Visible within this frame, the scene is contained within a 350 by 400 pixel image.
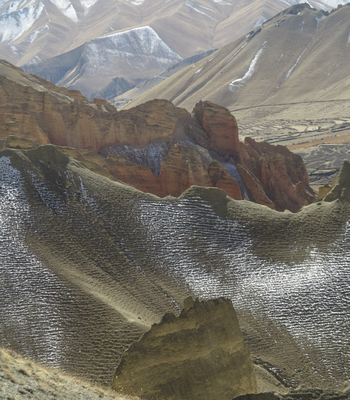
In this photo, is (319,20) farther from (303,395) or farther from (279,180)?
(303,395)

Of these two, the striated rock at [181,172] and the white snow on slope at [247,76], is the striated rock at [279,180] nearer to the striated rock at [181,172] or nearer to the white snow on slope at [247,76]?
the striated rock at [181,172]

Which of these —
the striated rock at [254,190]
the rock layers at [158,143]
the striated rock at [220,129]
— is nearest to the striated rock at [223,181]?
the rock layers at [158,143]

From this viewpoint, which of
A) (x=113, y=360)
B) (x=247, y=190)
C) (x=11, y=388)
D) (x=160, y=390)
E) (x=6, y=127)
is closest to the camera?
(x=11, y=388)

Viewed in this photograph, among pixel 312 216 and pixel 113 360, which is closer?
pixel 113 360

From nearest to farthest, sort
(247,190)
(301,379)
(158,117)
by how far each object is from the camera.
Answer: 1. (301,379)
2. (247,190)
3. (158,117)

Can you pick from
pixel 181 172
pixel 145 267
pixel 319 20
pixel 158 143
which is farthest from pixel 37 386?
pixel 319 20

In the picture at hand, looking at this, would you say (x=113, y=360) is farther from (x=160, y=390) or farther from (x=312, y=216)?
(x=312, y=216)

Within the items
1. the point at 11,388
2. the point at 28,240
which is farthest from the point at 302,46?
the point at 11,388

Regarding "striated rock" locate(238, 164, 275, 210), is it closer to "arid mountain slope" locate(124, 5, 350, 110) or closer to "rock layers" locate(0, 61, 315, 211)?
"rock layers" locate(0, 61, 315, 211)
